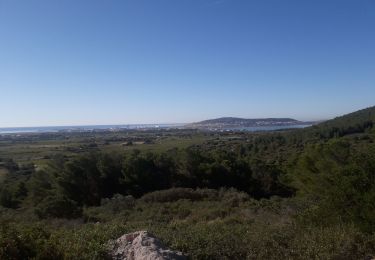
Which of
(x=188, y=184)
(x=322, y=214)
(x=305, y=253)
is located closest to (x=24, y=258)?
(x=305, y=253)

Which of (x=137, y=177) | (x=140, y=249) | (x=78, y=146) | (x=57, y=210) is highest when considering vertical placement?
(x=140, y=249)

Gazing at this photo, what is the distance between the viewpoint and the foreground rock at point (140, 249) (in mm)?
5219

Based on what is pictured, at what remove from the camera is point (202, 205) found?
18.6 metres

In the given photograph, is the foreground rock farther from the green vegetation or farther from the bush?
the bush

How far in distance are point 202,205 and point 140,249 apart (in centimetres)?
1342

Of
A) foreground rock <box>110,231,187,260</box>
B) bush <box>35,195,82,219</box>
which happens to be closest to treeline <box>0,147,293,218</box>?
bush <box>35,195,82,219</box>

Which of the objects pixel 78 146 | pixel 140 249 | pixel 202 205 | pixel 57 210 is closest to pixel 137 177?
pixel 57 210

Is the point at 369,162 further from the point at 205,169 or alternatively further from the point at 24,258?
the point at 205,169

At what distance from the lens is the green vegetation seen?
5781 millimetres

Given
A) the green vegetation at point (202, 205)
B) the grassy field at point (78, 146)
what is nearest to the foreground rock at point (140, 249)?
the green vegetation at point (202, 205)

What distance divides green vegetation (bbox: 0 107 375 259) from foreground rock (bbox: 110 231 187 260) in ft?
0.84

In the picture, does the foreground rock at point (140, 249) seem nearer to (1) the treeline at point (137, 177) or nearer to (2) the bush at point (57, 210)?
(2) the bush at point (57, 210)

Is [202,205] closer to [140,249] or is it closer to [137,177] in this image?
[137,177]

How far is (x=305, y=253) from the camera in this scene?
5473 millimetres
